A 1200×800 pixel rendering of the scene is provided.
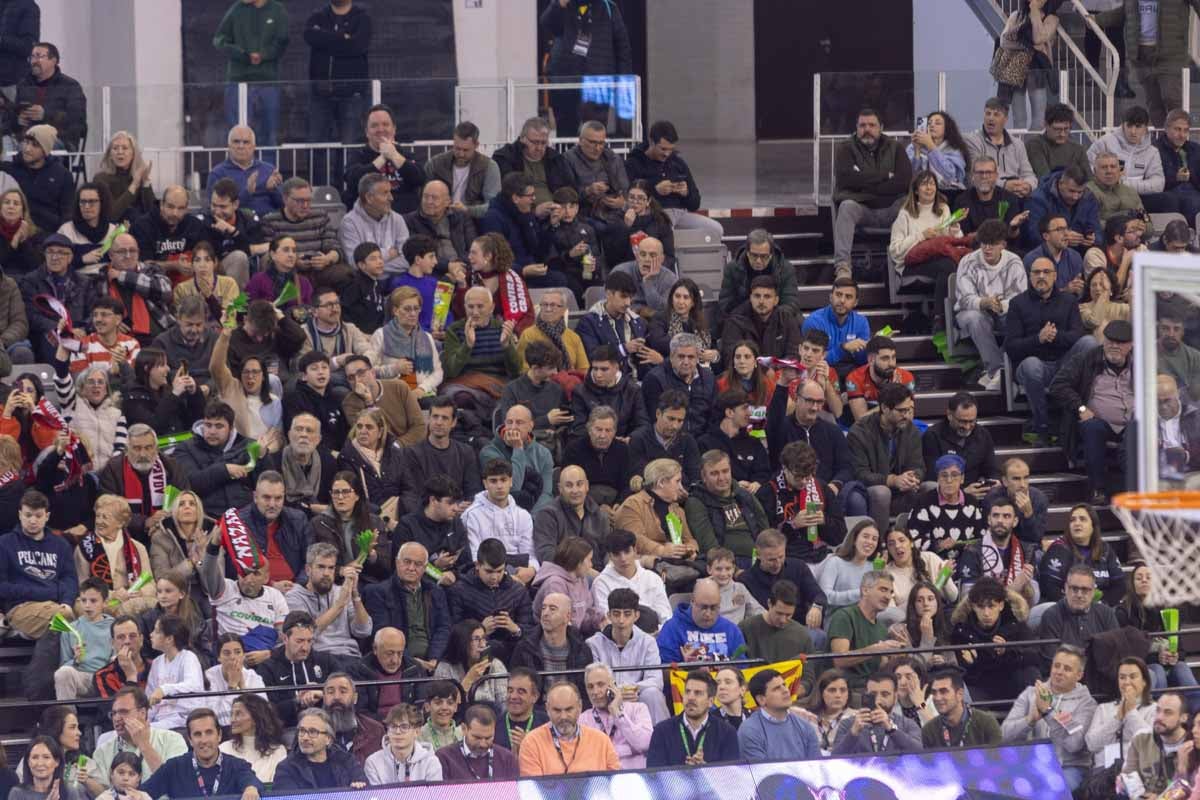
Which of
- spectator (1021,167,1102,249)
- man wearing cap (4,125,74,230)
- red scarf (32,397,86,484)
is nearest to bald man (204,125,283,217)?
man wearing cap (4,125,74,230)

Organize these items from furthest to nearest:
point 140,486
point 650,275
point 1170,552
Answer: point 650,275 → point 140,486 → point 1170,552

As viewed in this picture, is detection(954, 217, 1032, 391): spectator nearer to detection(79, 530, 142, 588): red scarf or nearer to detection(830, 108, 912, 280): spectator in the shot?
detection(830, 108, 912, 280): spectator

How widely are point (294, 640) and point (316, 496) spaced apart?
59.2 inches

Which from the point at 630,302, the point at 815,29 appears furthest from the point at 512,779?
the point at 815,29

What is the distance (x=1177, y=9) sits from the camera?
65.1 feet

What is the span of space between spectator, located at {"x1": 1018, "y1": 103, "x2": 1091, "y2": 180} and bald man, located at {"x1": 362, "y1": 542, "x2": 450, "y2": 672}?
7.58 m

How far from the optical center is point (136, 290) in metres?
15.2

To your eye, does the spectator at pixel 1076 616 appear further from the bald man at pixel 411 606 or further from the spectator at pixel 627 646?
the bald man at pixel 411 606

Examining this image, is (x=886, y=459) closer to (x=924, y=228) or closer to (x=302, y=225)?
(x=924, y=228)

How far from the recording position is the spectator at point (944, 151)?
18125 mm

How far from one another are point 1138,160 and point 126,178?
26.9ft

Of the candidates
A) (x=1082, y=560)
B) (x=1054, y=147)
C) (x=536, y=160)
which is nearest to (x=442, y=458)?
(x=536, y=160)

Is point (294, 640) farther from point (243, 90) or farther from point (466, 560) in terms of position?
point (243, 90)

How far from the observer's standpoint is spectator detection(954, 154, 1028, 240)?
17.6m
